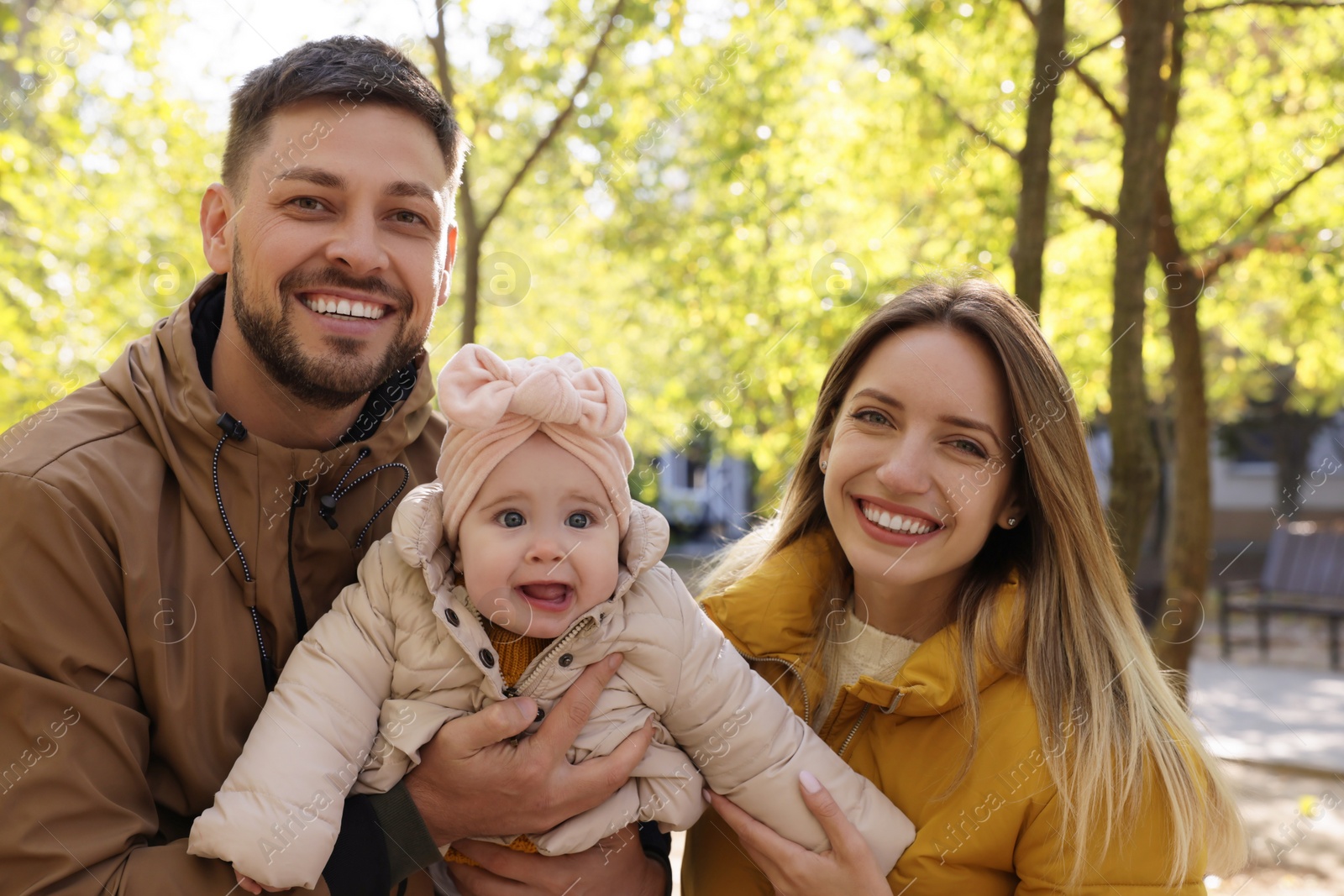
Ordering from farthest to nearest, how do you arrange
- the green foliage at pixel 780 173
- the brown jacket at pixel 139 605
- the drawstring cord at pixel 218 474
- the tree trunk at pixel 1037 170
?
1. the green foliage at pixel 780 173
2. the tree trunk at pixel 1037 170
3. the drawstring cord at pixel 218 474
4. the brown jacket at pixel 139 605

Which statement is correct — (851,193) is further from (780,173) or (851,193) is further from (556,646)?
(556,646)

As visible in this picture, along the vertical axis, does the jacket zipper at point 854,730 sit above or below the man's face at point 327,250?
below

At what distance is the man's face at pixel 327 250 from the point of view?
8.34 feet

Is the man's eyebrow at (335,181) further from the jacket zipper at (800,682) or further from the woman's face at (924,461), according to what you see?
the jacket zipper at (800,682)

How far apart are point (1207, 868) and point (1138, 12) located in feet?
12.8

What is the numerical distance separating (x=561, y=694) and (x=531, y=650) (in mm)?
126

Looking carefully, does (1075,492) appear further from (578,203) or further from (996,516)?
(578,203)

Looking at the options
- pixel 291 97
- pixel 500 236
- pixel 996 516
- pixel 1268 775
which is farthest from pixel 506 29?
pixel 1268 775

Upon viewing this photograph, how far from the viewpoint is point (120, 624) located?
7.09 ft

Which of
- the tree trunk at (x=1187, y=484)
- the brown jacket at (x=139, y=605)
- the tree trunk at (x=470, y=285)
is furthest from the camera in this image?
the tree trunk at (x=470, y=285)

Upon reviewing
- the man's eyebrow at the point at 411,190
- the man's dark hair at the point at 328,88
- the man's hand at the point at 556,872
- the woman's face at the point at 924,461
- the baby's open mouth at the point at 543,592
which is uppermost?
the man's dark hair at the point at 328,88

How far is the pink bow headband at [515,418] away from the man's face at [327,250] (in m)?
0.34

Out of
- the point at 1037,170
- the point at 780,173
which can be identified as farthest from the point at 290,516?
the point at 780,173

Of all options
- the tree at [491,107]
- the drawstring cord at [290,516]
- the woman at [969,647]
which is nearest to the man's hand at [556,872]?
the woman at [969,647]
